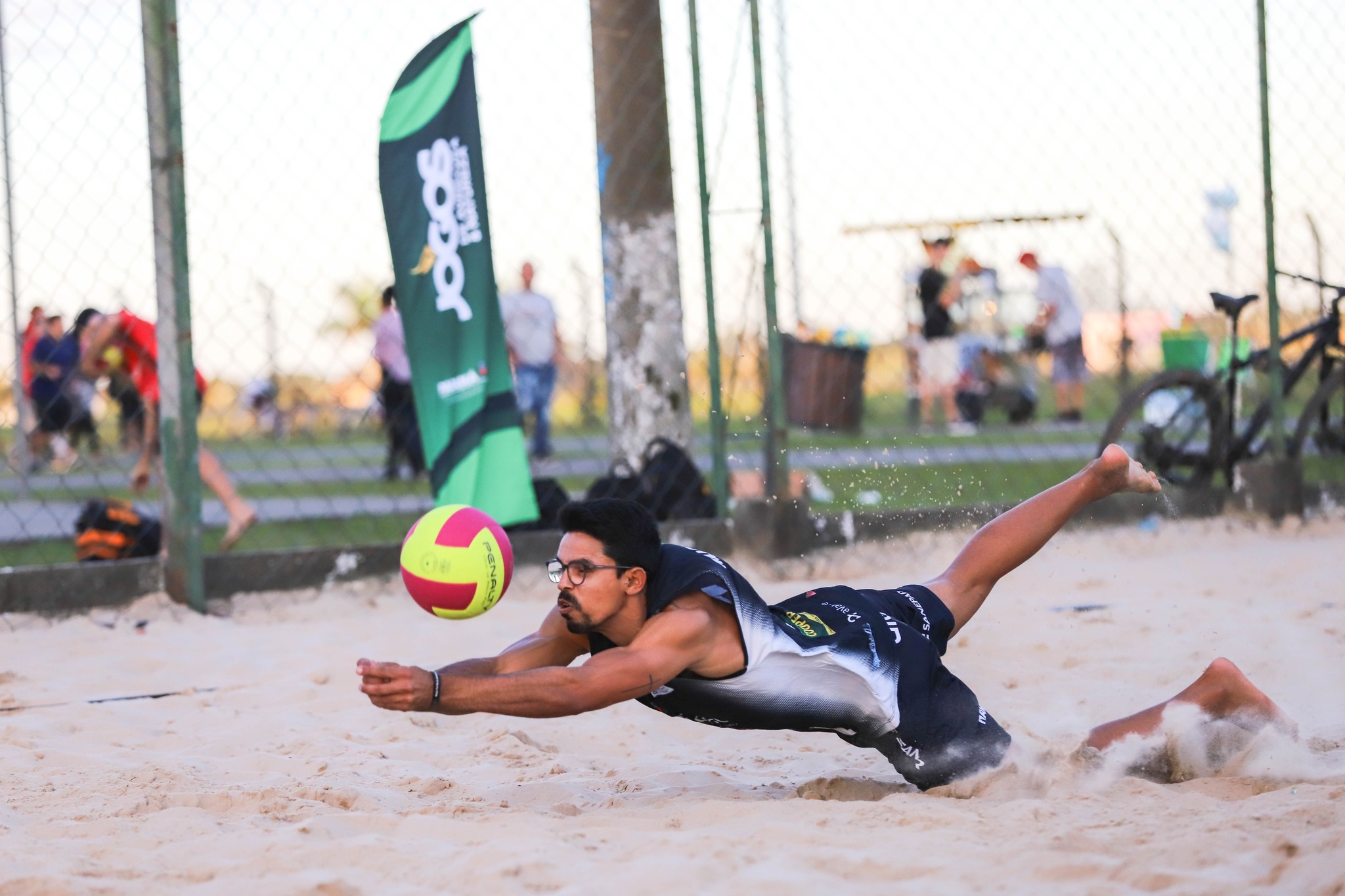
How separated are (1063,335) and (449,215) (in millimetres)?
9301

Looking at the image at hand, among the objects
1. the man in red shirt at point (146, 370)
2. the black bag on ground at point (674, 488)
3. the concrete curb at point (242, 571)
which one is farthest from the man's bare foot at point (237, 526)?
the black bag on ground at point (674, 488)

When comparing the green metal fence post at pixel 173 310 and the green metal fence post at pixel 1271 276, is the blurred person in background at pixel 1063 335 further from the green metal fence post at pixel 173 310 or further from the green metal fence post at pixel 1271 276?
the green metal fence post at pixel 173 310

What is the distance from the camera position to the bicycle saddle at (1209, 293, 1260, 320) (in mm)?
7355

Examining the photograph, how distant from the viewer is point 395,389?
11781 millimetres

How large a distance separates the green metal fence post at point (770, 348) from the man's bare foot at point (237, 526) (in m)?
2.69

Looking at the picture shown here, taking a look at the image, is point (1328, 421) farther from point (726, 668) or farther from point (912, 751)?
point (726, 668)

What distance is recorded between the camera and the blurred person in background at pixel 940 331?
436 inches

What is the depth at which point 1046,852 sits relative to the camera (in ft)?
8.73

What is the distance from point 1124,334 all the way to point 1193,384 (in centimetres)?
400

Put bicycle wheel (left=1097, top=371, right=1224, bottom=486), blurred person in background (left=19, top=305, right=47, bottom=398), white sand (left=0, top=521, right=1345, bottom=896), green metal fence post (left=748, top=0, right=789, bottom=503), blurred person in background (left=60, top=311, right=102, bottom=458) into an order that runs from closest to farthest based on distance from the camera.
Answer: white sand (left=0, top=521, right=1345, bottom=896) < green metal fence post (left=748, top=0, right=789, bottom=503) < bicycle wheel (left=1097, top=371, right=1224, bottom=486) < blurred person in background (left=19, top=305, right=47, bottom=398) < blurred person in background (left=60, top=311, right=102, bottom=458)

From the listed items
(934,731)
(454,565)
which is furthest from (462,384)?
(934,731)

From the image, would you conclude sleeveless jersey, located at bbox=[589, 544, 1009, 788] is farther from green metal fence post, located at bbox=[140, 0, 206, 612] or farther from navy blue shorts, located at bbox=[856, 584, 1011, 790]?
green metal fence post, located at bbox=[140, 0, 206, 612]

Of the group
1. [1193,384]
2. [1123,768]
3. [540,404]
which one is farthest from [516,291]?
[1123,768]

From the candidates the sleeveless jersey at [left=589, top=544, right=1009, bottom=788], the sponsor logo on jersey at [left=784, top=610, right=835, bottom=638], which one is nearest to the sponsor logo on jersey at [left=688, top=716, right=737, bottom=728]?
the sleeveless jersey at [left=589, top=544, right=1009, bottom=788]
